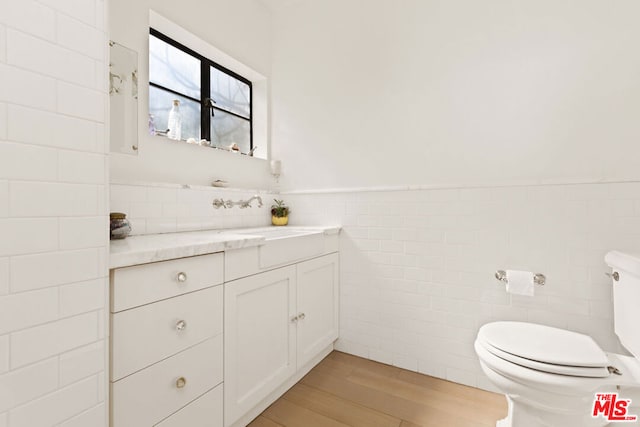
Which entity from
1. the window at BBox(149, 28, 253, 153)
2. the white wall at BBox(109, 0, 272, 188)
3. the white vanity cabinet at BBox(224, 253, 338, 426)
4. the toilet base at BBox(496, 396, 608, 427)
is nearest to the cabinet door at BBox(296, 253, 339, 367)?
the white vanity cabinet at BBox(224, 253, 338, 426)

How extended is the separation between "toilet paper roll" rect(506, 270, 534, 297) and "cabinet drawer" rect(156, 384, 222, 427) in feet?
5.10

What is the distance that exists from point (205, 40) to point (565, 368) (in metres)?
2.64

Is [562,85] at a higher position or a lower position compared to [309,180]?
higher

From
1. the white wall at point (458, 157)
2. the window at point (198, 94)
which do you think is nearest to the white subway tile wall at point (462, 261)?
the white wall at point (458, 157)

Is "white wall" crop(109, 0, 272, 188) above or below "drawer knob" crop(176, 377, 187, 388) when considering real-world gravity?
above

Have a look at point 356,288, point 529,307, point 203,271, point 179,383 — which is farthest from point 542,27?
point 179,383

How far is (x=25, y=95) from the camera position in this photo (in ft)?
2.45

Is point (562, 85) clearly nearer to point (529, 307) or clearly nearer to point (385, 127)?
point (385, 127)

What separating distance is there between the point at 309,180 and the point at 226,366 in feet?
4.85

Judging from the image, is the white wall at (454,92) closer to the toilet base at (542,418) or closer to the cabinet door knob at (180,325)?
the toilet base at (542,418)

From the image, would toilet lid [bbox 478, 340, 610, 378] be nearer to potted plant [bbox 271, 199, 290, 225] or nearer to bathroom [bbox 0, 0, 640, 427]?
bathroom [bbox 0, 0, 640, 427]

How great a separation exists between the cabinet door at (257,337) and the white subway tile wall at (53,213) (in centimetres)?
54

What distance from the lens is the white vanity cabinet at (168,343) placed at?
3.15 ft

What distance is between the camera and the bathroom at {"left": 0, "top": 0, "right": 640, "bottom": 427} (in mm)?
775
